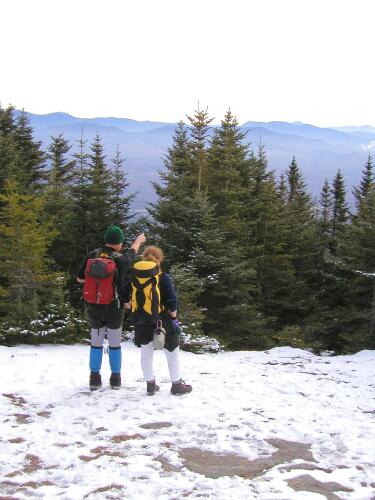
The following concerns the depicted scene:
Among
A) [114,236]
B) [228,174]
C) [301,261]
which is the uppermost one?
[228,174]

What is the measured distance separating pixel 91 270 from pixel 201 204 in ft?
47.3

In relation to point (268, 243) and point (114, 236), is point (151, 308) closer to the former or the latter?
point (114, 236)

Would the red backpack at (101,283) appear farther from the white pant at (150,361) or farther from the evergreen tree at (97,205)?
the evergreen tree at (97,205)

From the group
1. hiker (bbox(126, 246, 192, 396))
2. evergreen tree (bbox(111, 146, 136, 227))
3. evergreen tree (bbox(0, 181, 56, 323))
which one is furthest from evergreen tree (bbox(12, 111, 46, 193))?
hiker (bbox(126, 246, 192, 396))

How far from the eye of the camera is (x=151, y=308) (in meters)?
6.63

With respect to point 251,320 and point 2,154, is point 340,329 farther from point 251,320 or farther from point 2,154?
point 2,154

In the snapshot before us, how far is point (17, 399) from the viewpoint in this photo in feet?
22.4

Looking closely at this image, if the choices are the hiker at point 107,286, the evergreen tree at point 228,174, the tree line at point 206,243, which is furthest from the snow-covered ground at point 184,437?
the evergreen tree at point 228,174

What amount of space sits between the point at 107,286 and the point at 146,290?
592mm

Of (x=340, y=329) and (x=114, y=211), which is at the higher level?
(x=114, y=211)

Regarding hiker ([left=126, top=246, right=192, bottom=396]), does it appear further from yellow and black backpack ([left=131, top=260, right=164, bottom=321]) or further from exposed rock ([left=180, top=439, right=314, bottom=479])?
exposed rock ([left=180, top=439, right=314, bottom=479])

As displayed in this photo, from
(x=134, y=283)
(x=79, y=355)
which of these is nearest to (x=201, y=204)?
(x=79, y=355)

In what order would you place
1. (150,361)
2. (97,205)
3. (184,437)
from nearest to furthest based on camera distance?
(184,437) < (150,361) < (97,205)

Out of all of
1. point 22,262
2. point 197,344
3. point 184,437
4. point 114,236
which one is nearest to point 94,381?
point 184,437
